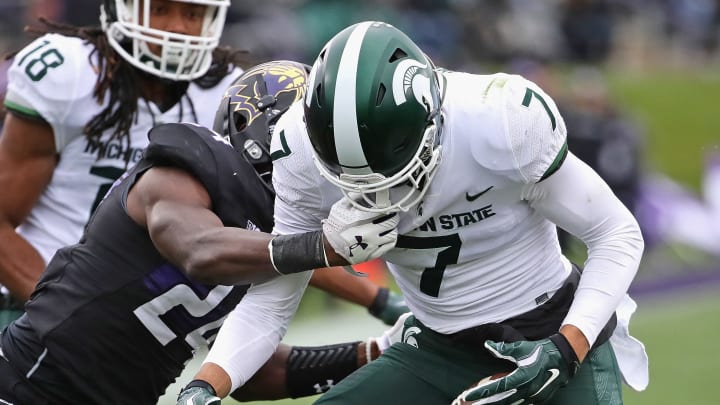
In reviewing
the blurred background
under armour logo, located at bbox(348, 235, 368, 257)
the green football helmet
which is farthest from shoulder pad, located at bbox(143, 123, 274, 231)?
the blurred background

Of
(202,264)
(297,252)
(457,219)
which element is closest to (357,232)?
(297,252)

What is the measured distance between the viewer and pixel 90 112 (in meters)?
4.34

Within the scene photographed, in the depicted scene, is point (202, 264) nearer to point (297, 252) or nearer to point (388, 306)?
point (297, 252)

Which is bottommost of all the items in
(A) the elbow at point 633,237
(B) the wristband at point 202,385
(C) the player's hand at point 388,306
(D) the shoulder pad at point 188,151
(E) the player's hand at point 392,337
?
(C) the player's hand at point 388,306

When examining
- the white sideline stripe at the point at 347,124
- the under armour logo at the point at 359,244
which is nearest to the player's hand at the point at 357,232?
the under armour logo at the point at 359,244

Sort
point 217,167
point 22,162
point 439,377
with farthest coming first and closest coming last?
point 22,162, point 439,377, point 217,167

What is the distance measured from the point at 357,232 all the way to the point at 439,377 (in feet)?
2.08

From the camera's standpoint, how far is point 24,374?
3.41 metres

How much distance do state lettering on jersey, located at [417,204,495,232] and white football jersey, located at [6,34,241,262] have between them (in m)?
1.58

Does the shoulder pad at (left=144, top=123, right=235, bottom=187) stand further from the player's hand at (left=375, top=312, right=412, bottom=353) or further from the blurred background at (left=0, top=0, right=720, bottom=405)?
the blurred background at (left=0, top=0, right=720, bottom=405)

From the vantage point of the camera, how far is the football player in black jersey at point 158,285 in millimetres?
3143

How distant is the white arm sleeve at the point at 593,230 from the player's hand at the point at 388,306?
105 centimetres

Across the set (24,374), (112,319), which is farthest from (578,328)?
(24,374)

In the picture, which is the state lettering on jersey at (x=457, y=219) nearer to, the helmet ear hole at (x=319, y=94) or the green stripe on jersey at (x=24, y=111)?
the helmet ear hole at (x=319, y=94)
